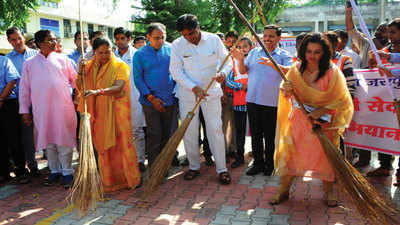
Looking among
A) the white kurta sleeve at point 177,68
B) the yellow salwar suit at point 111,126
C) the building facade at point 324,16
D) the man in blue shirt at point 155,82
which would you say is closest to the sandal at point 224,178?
the man in blue shirt at point 155,82

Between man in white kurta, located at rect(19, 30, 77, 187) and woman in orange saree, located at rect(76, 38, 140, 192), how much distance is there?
0.44 metres

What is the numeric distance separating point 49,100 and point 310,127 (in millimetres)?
3285

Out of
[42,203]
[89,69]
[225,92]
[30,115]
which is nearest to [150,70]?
[89,69]

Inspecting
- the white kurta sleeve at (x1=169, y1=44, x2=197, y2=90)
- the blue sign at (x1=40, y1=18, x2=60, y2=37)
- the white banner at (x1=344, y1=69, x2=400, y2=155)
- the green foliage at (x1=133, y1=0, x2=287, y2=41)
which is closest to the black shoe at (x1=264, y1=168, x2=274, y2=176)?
the white banner at (x1=344, y1=69, x2=400, y2=155)

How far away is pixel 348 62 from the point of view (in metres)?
4.05

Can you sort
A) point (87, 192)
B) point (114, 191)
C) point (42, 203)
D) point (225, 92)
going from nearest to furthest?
point (87, 192) < point (42, 203) < point (114, 191) < point (225, 92)

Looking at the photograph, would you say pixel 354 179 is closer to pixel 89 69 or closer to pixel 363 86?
pixel 363 86

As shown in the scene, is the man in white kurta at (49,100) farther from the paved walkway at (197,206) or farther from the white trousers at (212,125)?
the white trousers at (212,125)

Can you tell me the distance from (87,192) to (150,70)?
1848mm

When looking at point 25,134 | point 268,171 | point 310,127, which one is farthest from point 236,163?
point 25,134

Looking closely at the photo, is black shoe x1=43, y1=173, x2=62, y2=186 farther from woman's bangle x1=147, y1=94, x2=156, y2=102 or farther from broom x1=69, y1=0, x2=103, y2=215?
woman's bangle x1=147, y1=94, x2=156, y2=102

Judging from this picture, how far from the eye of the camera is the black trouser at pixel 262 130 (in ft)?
14.9

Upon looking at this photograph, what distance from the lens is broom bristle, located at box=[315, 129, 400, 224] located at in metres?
3.03

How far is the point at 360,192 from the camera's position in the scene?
3.13 m
